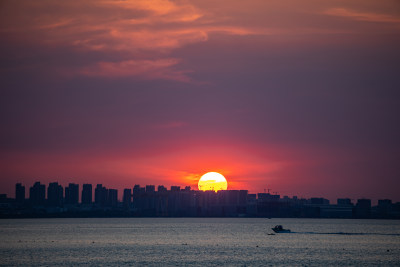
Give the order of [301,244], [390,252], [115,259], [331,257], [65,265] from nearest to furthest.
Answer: [65,265] < [115,259] < [331,257] < [390,252] < [301,244]

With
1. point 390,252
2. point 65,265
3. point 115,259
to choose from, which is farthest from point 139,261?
point 390,252

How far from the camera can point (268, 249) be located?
15450 cm

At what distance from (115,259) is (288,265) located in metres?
34.9

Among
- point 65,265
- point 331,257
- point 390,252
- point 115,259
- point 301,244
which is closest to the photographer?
point 65,265

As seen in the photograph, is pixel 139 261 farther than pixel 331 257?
No

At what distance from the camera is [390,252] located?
490ft

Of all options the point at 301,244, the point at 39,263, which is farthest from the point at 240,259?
the point at 301,244

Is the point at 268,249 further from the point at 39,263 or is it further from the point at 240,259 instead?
the point at 39,263

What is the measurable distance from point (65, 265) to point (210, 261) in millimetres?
27869

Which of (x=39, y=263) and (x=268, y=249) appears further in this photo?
(x=268, y=249)

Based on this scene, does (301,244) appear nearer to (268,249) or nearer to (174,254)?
(268,249)

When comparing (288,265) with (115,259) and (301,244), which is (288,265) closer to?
(115,259)

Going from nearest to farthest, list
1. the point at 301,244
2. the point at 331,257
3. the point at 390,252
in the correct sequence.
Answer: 1. the point at 331,257
2. the point at 390,252
3. the point at 301,244

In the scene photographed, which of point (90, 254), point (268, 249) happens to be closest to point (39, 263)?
point (90, 254)
